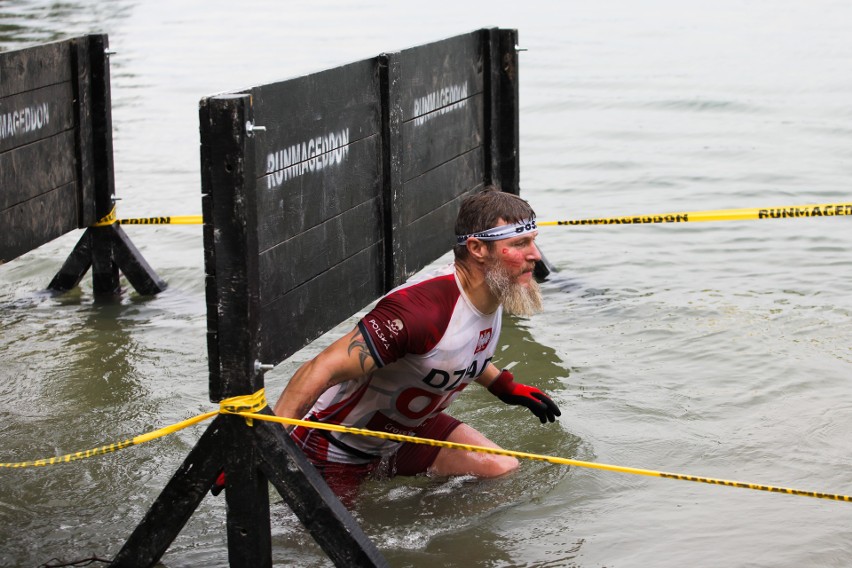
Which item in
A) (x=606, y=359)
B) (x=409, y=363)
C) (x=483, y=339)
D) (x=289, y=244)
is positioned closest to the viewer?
(x=289, y=244)

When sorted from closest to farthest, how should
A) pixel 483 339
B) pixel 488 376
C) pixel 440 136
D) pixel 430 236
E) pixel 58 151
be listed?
pixel 483 339 → pixel 488 376 → pixel 430 236 → pixel 440 136 → pixel 58 151

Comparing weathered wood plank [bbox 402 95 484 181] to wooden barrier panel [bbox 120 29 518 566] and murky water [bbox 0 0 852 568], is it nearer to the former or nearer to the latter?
wooden barrier panel [bbox 120 29 518 566]

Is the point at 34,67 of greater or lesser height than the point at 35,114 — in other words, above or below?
above

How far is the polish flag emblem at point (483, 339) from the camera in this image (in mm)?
5262

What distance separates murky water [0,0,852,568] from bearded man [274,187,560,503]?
0.35 meters

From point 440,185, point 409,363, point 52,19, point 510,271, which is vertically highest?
point 52,19

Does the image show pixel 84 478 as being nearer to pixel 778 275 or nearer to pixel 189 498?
pixel 189 498

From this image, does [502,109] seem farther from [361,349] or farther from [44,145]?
[361,349]

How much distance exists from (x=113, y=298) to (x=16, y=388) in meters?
1.74

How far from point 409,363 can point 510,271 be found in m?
0.56

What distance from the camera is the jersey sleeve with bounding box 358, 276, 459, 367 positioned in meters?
4.86

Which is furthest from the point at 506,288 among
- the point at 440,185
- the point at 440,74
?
the point at 440,74

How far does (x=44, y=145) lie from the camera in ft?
25.3

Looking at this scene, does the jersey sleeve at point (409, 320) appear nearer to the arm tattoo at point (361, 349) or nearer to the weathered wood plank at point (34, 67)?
the arm tattoo at point (361, 349)
